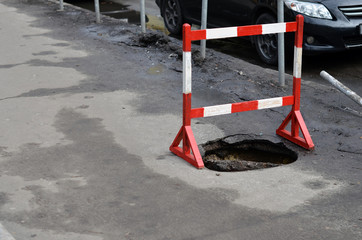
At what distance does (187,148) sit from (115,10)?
389 inches

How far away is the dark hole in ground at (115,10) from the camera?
1377cm

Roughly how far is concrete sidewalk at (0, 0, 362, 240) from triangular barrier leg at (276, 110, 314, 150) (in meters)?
0.13

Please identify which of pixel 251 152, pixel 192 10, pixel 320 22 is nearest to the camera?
pixel 251 152

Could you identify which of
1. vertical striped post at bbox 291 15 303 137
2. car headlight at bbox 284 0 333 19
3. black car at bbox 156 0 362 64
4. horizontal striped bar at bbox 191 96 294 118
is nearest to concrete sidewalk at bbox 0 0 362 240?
vertical striped post at bbox 291 15 303 137

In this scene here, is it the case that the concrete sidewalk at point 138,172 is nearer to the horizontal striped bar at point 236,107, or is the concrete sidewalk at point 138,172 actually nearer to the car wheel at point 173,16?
the horizontal striped bar at point 236,107

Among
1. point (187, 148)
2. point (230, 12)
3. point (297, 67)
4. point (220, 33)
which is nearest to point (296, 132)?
point (297, 67)

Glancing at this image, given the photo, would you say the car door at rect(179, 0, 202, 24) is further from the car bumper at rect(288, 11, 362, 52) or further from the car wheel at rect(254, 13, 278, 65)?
the car bumper at rect(288, 11, 362, 52)

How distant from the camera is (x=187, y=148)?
5691 millimetres

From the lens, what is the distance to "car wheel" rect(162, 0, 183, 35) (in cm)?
1135

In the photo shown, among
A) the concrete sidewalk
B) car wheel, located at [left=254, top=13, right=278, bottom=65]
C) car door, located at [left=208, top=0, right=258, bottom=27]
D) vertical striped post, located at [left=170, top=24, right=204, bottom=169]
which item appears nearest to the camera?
the concrete sidewalk

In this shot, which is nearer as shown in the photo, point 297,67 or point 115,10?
point 297,67

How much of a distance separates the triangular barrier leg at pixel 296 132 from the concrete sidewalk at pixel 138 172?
0.13m

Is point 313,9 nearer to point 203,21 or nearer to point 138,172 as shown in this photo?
point 203,21

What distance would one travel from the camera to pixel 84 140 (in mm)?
6152
